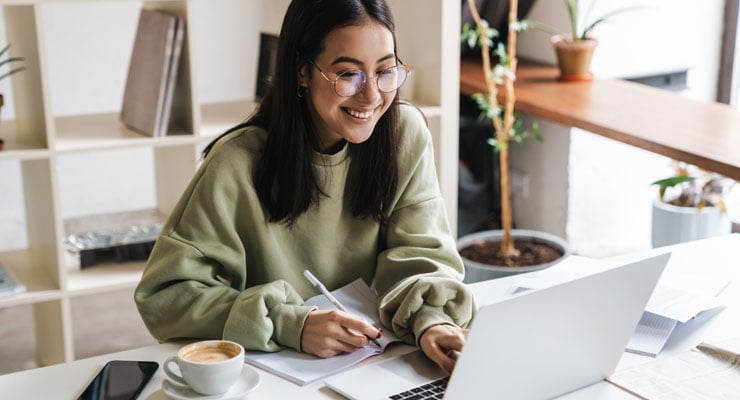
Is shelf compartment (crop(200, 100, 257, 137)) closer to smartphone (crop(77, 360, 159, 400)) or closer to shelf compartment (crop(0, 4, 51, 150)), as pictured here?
shelf compartment (crop(0, 4, 51, 150))

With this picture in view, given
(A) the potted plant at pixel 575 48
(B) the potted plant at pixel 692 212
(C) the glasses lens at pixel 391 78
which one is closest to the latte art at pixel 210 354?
(C) the glasses lens at pixel 391 78

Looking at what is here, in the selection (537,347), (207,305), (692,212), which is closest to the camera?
(537,347)

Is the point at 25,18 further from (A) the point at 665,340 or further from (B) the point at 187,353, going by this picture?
(A) the point at 665,340

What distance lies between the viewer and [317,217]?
5.37ft

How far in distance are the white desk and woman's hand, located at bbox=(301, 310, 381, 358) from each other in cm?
4

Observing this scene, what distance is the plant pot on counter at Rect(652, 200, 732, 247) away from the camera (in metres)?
3.02

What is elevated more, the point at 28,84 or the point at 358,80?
the point at 358,80

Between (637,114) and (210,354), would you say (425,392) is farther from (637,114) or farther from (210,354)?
(637,114)

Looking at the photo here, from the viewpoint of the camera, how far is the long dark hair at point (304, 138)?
4.93 feet

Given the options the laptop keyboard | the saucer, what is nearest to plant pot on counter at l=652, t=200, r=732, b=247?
the laptop keyboard

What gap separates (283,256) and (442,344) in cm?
35

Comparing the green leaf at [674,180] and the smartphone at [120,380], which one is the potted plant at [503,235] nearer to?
the green leaf at [674,180]

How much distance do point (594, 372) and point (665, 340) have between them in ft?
0.61

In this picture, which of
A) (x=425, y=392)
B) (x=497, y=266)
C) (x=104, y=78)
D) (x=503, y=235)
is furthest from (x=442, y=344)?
(x=104, y=78)
